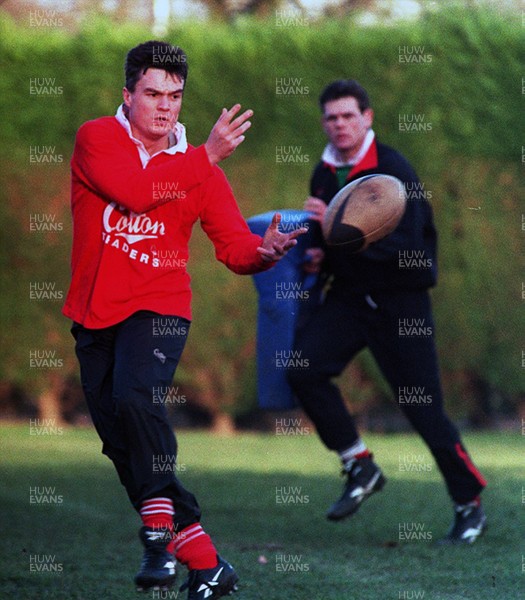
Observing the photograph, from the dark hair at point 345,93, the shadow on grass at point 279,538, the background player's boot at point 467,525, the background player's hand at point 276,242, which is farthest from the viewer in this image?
the dark hair at point 345,93

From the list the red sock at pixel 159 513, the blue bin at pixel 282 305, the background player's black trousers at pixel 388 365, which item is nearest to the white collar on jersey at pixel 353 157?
the blue bin at pixel 282 305

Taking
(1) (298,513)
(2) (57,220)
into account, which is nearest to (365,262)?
(1) (298,513)

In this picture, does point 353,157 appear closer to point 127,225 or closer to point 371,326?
point 371,326

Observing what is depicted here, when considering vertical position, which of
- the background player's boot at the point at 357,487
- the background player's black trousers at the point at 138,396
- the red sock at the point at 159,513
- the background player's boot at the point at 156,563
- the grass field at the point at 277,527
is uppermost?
the background player's black trousers at the point at 138,396

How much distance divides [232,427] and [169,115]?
740 centimetres

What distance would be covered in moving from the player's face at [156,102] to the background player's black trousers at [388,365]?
81.3 inches

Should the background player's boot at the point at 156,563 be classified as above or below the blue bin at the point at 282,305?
below

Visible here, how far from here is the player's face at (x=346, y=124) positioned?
6457 millimetres

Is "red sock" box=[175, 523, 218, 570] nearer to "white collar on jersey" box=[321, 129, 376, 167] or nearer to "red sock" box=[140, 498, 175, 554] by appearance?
"red sock" box=[140, 498, 175, 554]

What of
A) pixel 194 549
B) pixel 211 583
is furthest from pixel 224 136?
pixel 211 583

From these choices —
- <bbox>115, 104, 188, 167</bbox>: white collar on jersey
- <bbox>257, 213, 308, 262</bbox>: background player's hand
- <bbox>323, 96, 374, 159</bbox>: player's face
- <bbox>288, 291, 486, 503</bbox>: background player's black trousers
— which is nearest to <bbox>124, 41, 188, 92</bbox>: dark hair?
<bbox>115, 104, 188, 167</bbox>: white collar on jersey

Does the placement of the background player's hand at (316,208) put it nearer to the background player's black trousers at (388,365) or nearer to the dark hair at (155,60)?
the background player's black trousers at (388,365)

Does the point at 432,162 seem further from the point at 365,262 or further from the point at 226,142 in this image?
the point at 226,142

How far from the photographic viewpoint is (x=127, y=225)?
4.66 meters
